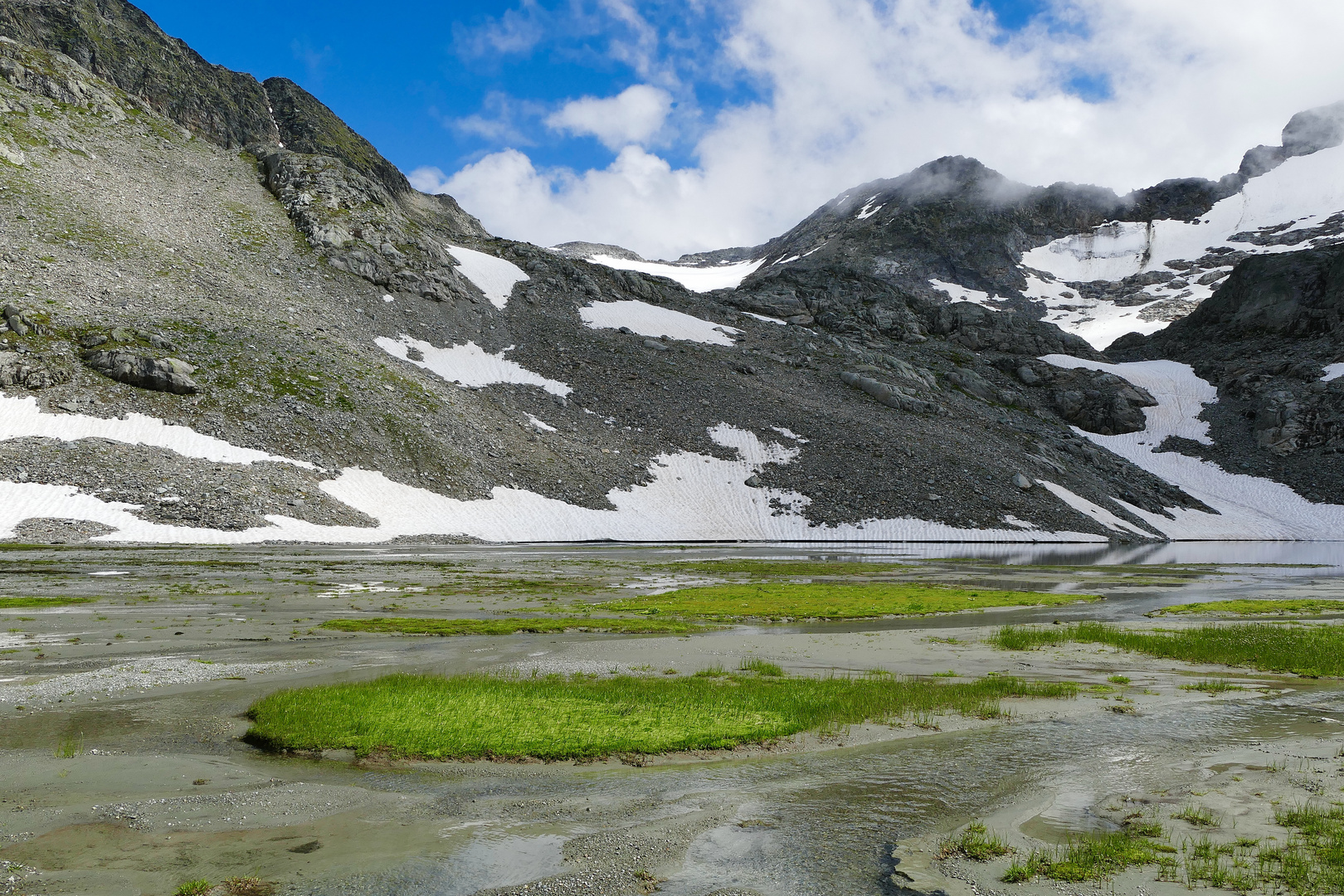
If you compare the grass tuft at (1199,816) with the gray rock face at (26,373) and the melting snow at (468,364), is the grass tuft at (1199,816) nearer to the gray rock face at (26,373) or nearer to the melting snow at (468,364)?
the gray rock face at (26,373)

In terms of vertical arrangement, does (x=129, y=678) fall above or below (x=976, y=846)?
above

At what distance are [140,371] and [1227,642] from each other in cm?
8554

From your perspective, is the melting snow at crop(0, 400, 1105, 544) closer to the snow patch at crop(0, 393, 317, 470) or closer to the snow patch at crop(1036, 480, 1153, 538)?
the snow patch at crop(0, 393, 317, 470)

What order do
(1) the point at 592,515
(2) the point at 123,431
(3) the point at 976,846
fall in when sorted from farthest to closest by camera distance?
(1) the point at 592,515 → (2) the point at 123,431 → (3) the point at 976,846

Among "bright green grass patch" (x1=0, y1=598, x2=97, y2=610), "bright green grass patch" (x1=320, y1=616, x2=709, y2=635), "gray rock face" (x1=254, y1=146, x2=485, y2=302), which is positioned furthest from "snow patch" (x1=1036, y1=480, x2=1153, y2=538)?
"bright green grass patch" (x1=0, y1=598, x2=97, y2=610)

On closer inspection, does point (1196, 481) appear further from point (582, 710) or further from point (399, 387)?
point (582, 710)

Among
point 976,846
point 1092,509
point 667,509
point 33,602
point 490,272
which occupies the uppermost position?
point 490,272

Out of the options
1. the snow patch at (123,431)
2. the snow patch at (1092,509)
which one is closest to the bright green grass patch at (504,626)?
the snow patch at (123,431)

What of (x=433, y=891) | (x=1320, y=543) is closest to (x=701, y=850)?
(x=433, y=891)

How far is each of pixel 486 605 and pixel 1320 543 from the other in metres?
126

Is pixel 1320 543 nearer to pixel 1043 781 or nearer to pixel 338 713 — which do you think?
pixel 1043 781

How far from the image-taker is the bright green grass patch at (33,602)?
26750 millimetres

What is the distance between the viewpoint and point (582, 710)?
14867 mm

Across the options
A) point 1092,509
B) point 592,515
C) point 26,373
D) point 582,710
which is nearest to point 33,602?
point 582,710
